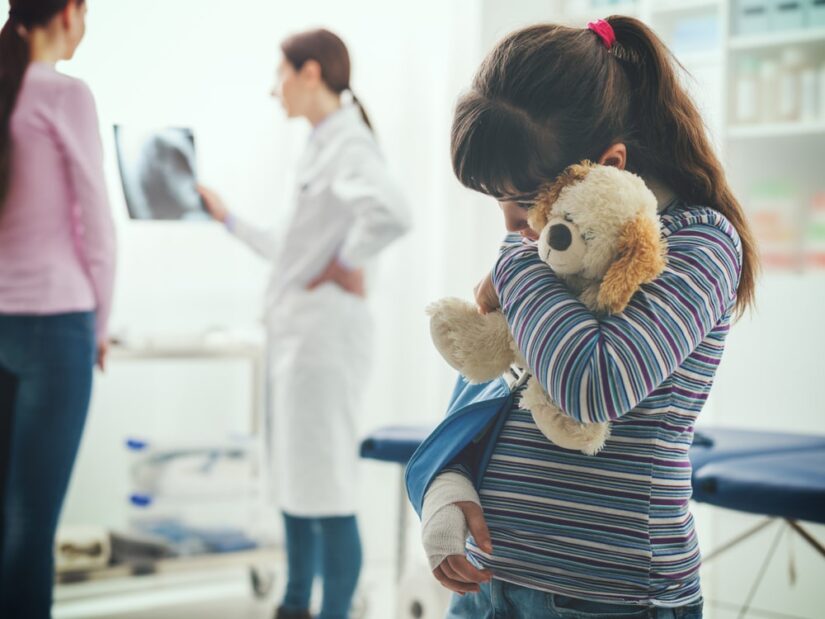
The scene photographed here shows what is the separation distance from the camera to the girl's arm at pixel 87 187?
1.08 metres

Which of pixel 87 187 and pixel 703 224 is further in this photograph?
pixel 87 187

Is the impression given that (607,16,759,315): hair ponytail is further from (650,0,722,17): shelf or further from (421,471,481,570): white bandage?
(650,0,722,17): shelf

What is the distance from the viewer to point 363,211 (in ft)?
6.52

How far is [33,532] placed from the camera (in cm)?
113

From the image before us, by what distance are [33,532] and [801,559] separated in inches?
81.6

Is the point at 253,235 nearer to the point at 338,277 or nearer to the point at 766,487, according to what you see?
the point at 338,277

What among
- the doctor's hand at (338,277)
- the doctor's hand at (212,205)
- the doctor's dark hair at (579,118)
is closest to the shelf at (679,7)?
the doctor's hand at (338,277)

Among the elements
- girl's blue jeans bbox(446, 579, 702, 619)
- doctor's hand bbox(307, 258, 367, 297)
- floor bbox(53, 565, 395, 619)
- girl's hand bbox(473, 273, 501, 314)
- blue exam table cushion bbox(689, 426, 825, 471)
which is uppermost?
girl's hand bbox(473, 273, 501, 314)

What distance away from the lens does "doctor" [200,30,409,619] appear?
2.02 meters

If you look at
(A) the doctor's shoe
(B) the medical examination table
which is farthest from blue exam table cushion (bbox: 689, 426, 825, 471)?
(A) the doctor's shoe

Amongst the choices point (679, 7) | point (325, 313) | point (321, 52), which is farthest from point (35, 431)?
point (679, 7)

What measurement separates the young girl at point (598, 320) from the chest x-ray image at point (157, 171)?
529 millimetres

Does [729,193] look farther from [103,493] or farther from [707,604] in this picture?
[103,493]

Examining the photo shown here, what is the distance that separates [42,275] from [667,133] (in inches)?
28.5
